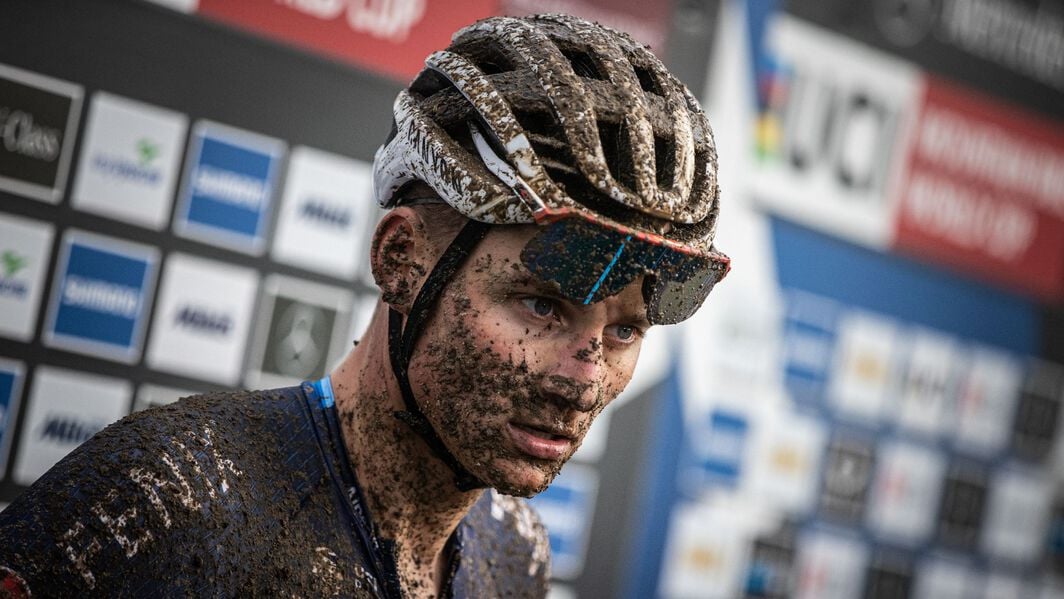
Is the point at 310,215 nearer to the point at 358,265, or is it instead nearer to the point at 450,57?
the point at 358,265

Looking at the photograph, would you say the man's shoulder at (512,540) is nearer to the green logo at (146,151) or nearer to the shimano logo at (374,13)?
the green logo at (146,151)

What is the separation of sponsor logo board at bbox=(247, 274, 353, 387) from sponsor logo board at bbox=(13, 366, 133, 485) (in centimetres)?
43

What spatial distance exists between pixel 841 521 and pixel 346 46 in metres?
2.76

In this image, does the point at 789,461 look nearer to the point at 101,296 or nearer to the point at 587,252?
the point at 101,296

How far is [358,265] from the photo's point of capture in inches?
139

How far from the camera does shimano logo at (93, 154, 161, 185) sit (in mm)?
3051

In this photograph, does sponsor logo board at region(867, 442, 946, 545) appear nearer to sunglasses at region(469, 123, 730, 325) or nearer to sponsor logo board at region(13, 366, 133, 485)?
sponsor logo board at region(13, 366, 133, 485)

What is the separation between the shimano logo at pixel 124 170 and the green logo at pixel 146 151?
19mm

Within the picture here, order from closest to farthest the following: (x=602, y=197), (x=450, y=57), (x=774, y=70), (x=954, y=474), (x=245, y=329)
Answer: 1. (x=602, y=197)
2. (x=450, y=57)
3. (x=245, y=329)
4. (x=774, y=70)
5. (x=954, y=474)

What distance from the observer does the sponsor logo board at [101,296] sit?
301cm

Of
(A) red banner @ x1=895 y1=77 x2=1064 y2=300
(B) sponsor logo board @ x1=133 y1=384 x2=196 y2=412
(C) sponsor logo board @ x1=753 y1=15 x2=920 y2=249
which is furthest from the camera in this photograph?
(A) red banner @ x1=895 y1=77 x2=1064 y2=300

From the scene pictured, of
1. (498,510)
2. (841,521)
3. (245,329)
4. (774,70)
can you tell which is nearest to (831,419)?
(841,521)

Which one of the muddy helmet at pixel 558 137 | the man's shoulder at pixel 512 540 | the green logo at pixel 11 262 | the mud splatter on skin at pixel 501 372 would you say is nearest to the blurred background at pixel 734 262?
the green logo at pixel 11 262

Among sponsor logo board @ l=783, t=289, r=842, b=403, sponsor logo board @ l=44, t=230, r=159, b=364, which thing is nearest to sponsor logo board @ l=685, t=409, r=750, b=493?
sponsor logo board @ l=783, t=289, r=842, b=403
